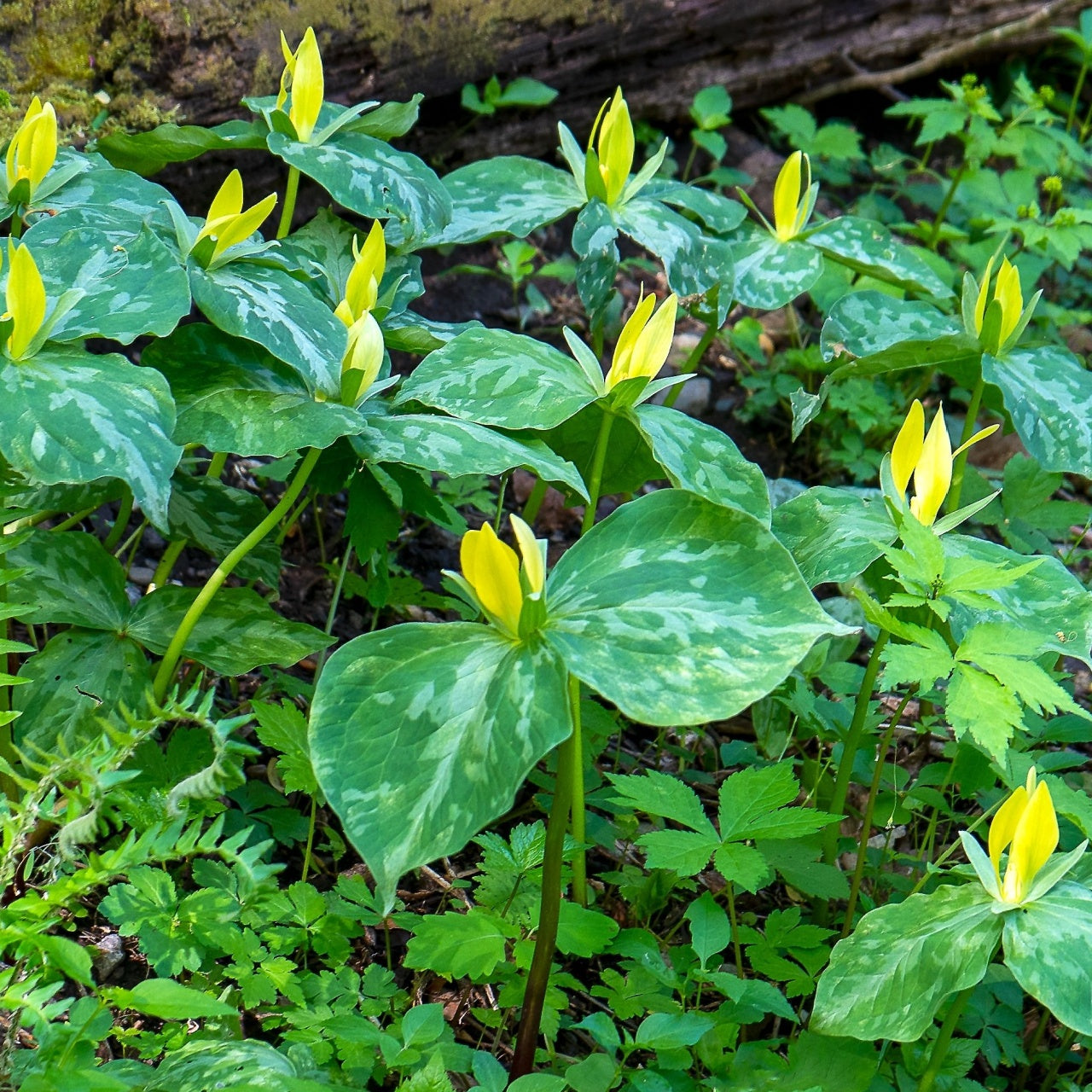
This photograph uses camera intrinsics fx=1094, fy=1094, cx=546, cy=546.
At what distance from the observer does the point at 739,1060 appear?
1398mm

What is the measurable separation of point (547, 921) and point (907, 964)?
42 centimetres

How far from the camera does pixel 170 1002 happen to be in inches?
40.1

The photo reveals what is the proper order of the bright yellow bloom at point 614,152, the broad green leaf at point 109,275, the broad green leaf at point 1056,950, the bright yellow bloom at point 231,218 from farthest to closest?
the bright yellow bloom at point 614,152
the bright yellow bloom at point 231,218
the broad green leaf at point 109,275
the broad green leaf at point 1056,950

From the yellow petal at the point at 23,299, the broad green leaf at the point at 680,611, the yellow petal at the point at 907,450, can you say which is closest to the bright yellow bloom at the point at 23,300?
Answer: the yellow petal at the point at 23,299

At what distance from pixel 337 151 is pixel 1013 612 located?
133 cm

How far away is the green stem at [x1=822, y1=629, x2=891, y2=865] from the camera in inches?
59.9

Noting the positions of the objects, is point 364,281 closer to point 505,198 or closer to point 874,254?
point 505,198

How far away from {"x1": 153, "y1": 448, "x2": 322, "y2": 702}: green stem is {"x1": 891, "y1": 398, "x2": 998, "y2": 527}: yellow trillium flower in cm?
80

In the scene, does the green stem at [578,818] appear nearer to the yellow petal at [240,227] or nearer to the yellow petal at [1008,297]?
the yellow petal at [240,227]

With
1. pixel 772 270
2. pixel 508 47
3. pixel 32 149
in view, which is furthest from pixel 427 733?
pixel 508 47

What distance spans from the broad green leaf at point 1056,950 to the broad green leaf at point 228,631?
3.20ft

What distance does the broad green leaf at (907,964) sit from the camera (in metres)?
1.22

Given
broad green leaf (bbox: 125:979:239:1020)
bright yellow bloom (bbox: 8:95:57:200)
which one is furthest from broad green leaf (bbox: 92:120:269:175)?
broad green leaf (bbox: 125:979:239:1020)

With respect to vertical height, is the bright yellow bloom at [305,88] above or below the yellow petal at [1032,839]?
above
